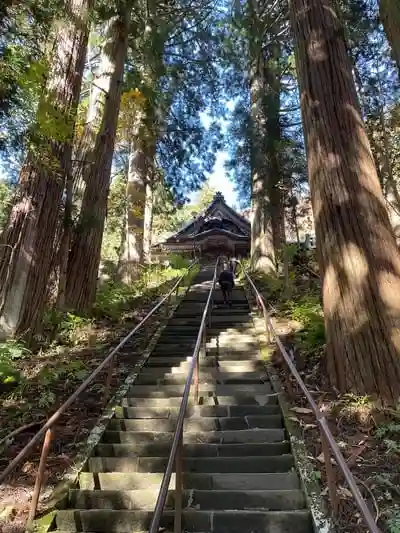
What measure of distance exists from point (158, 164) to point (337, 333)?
14194 millimetres

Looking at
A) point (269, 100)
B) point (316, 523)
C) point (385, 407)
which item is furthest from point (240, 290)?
point (316, 523)

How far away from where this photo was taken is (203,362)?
24.0ft

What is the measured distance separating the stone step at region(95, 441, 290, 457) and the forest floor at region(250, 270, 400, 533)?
35 centimetres

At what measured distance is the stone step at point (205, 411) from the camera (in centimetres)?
541

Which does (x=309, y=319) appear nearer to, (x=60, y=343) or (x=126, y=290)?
(x=60, y=343)

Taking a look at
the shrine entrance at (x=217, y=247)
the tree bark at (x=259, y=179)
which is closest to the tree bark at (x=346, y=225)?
the tree bark at (x=259, y=179)

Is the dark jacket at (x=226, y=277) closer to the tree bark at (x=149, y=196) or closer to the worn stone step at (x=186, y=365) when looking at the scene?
the worn stone step at (x=186, y=365)

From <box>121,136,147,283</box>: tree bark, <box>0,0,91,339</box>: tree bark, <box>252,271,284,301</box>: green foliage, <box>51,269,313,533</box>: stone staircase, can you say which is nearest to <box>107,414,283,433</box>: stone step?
<box>51,269,313,533</box>: stone staircase

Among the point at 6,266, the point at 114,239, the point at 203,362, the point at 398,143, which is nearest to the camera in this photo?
the point at 6,266

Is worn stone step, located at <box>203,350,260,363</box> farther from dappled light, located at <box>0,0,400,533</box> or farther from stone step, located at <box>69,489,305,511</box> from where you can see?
stone step, located at <box>69,489,305,511</box>

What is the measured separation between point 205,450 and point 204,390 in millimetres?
1524

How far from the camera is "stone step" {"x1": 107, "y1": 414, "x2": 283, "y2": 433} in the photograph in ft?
16.9

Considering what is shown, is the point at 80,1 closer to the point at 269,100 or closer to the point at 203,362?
the point at 203,362

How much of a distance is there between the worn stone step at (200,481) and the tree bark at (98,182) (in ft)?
14.3
